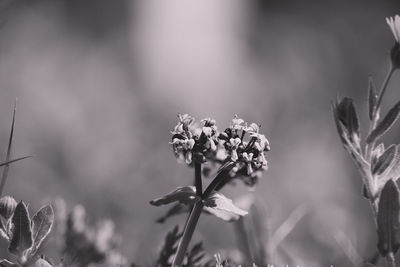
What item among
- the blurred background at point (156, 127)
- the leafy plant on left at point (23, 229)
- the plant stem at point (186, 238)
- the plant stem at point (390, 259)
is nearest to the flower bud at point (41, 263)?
the leafy plant on left at point (23, 229)

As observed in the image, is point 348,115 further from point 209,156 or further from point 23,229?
point 23,229

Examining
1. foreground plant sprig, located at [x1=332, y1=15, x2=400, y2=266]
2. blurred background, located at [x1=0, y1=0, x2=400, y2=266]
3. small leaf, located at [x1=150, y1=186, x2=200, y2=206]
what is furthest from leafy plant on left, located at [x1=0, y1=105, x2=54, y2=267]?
foreground plant sprig, located at [x1=332, y1=15, x2=400, y2=266]

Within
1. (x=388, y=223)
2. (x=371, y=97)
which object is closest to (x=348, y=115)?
(x=371, y=97)

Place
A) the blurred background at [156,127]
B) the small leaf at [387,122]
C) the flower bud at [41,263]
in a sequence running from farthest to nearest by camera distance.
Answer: the blurred background at [156,127] → the small leaf at [387,122] → the flower bud at [41,263]

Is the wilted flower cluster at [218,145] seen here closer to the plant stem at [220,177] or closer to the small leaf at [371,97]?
the plant stem at [220,177]

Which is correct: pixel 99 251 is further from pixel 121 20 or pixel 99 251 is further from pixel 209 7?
pixel 209 7

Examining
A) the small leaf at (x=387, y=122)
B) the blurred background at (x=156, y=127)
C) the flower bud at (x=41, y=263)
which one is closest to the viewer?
the flower bud at (x=41, y=263)

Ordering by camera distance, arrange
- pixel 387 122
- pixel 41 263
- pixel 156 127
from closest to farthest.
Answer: pixel 41 263, pixel 387 122, pixel 156 127
